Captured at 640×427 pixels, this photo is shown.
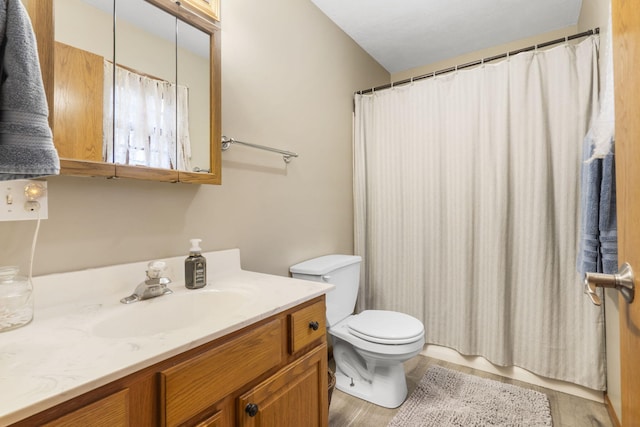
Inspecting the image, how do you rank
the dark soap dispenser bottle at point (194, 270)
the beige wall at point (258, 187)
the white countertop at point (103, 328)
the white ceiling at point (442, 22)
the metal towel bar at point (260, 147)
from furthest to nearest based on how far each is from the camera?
the white ceiling at point (442, 22) → the metal towel bar at point (260, 147) → the dark soap dispenser bottle at point (194, 270) → the beige wall at point (258, 187) → the white countertop at point (103, 328)

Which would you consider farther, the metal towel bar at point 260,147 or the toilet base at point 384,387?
the toilet base at point 384,387

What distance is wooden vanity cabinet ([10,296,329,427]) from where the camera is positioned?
579 millimetres

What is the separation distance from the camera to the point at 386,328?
1.72 m

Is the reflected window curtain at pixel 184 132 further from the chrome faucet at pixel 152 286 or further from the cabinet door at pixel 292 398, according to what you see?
the cabinet door at pixel 292 398

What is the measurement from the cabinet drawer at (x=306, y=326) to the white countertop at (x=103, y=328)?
53 mm

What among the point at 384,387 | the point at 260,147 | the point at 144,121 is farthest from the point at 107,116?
the point at 384,387

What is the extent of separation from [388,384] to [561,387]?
1060 millimetres

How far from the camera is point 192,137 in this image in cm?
128

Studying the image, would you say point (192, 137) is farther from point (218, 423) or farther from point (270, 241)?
point (218, 423)

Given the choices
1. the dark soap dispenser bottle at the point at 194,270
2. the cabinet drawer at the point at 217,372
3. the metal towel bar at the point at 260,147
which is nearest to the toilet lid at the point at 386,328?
the cabinet drawer at the point at 217,372

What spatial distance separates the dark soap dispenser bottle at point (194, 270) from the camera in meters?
1.14

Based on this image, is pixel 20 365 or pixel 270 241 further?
pixel 270 241

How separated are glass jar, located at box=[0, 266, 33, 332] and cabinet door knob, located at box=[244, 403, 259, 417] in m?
0.61

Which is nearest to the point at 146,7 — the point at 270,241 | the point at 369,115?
the point at 270,241
